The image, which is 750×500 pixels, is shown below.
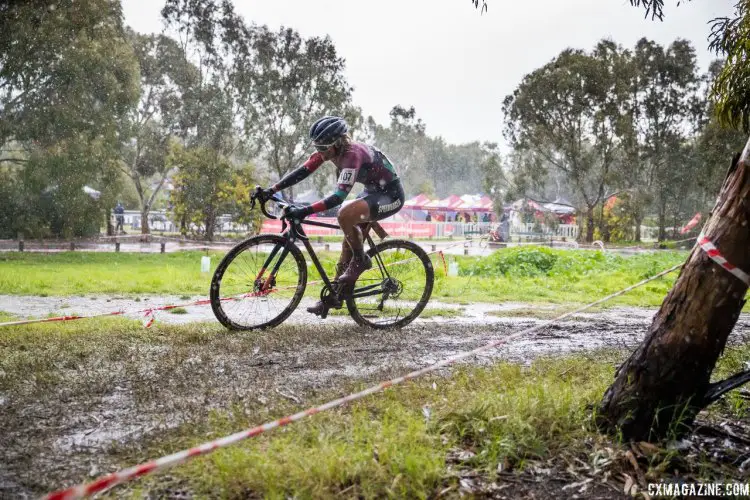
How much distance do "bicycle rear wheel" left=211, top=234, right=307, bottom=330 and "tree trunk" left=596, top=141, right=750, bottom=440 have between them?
3.74m

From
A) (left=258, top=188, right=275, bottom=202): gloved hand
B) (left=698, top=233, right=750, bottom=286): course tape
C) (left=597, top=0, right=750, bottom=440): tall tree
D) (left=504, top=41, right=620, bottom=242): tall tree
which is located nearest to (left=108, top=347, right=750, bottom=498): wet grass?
(left=597, top=0, right=750, bottom=440): tall tree

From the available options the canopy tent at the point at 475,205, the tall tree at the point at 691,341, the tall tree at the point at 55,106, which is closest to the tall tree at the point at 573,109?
the canopy tent at the point at 475,205

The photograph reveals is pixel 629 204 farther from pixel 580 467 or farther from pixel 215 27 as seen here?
pixel 580 467

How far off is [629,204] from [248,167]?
989 inches

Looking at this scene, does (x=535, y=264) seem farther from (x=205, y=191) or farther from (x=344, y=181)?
(x=205, y=191)

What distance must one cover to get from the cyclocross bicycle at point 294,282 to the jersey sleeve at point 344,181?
35 cm

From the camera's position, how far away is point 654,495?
2.49 m

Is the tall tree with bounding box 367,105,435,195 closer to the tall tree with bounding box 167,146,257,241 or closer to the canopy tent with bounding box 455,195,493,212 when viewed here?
the canopy tent with bounding box 455,195,493,212

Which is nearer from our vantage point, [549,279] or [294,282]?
[294,282]

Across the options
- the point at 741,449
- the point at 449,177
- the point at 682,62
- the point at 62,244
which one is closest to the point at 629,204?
the point at 682,62

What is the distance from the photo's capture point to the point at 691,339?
2.97m

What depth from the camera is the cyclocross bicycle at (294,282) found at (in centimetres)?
574

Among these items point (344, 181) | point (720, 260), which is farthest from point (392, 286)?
point (720, 260)

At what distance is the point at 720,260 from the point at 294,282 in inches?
165
